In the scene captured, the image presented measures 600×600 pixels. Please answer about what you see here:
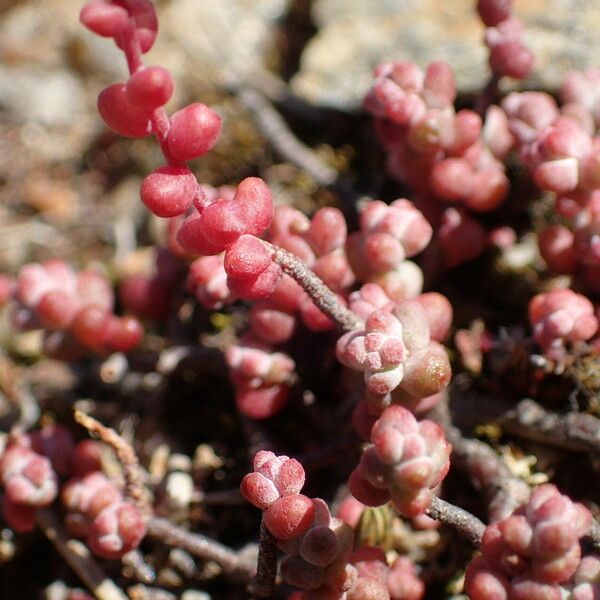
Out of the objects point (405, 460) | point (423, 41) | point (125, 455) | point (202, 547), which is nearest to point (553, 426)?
point (405, 460)

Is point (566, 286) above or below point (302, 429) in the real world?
above

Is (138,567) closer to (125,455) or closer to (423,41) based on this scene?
(125,455)

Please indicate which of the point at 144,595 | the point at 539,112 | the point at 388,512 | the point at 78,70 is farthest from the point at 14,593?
the point at 78,70

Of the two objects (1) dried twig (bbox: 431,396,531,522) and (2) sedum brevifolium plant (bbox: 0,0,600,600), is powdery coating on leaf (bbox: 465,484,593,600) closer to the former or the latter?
(2) sedum brevifolium plant (bbox: 0,0,600,600)

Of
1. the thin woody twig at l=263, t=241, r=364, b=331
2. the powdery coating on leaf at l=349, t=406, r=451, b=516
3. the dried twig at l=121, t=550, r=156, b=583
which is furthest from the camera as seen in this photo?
the dried twig at l=121, t=550, r=156, b=583

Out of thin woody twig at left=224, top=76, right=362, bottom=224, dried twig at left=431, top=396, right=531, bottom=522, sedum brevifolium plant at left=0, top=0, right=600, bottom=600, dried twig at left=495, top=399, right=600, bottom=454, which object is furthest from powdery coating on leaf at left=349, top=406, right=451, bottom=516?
thin woody twig at left=224, top=76, right=362, bottom=224

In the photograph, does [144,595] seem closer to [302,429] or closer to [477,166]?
[302,429]
